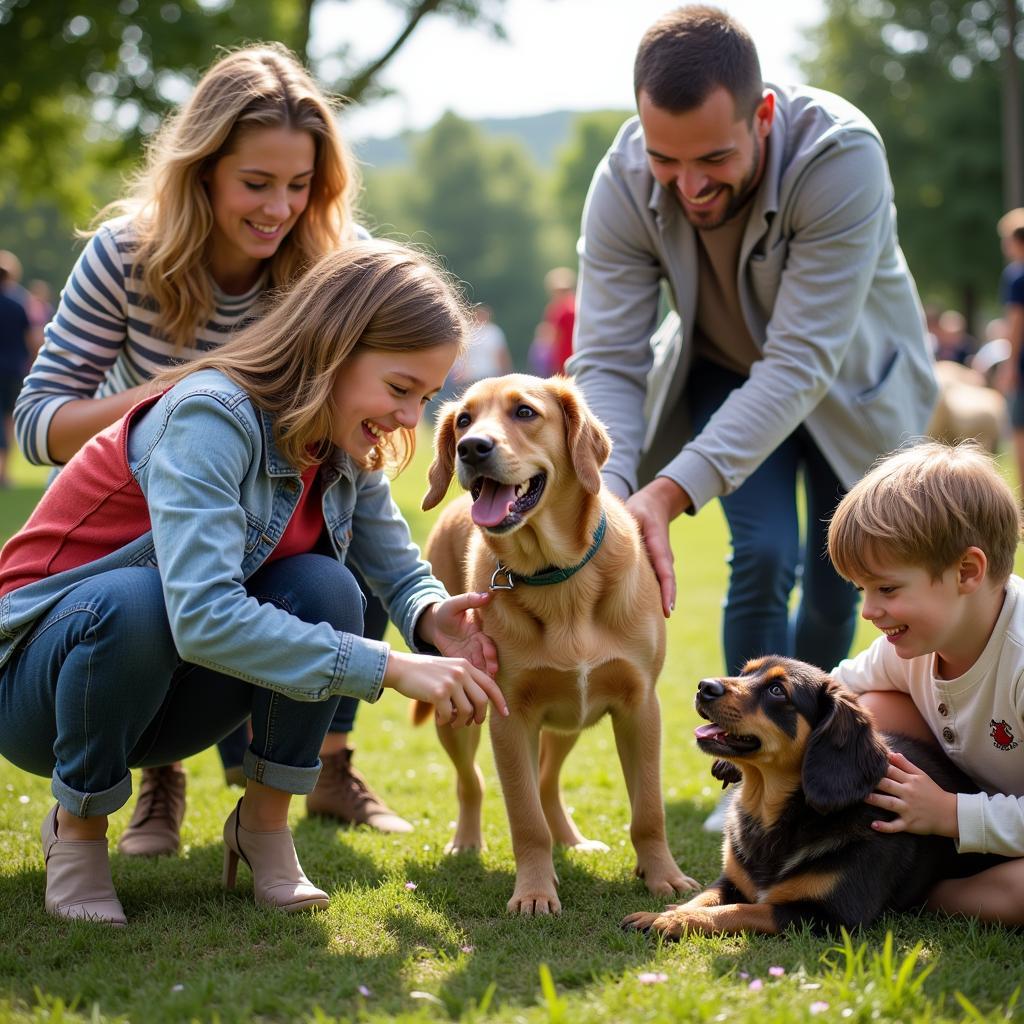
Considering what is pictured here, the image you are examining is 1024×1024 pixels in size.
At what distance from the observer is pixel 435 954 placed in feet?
9.86

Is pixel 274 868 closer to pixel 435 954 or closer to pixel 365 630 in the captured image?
pixel 435 954

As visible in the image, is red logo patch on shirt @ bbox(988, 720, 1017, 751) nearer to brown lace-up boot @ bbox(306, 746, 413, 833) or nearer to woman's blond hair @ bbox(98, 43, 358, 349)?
brown lace-up boot @ bbox(306, 746, 413, 833)

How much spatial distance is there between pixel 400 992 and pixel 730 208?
2.80 metres

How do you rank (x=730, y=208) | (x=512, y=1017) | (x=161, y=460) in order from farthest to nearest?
(x=730, y=208), (x=161, y=460), (x=512, y=1017)

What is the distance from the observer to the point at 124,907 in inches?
134

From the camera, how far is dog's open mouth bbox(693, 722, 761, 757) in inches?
126

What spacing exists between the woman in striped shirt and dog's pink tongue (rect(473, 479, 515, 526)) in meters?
1.03

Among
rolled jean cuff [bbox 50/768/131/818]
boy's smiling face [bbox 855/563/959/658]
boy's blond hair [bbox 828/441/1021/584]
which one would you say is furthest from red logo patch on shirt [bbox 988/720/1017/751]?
rolled jean cuff [bbox 50/768/131/818]

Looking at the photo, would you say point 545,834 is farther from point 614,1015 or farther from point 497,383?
point 497,383

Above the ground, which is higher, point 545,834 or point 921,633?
point 921,633

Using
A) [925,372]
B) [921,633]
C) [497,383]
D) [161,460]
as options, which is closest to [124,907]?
[161,460]

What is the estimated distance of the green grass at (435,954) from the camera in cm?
255

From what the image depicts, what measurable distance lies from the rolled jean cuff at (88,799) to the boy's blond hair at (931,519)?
200 centimetres

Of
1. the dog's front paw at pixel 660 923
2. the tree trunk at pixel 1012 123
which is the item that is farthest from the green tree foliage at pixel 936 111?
the dog's front paw at pixel 660 923
